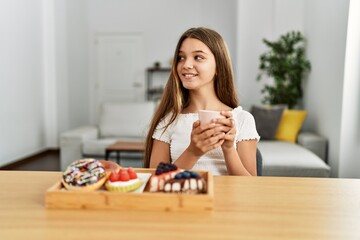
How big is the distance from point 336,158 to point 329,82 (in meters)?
0.87

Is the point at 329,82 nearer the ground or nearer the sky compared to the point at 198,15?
nearer the ground

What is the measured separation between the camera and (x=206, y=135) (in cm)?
104

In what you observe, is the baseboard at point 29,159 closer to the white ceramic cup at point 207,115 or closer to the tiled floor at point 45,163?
the tiled floor at point 45,163

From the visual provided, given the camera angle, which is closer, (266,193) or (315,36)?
(266,193)

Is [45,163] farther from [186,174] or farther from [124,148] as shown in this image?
[186,174]

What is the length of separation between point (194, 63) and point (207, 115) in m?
0.34

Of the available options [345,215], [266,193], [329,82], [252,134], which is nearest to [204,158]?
[252,134]

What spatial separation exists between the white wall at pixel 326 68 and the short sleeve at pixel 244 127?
247cm

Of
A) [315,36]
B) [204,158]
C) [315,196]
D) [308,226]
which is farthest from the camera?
[315,36]

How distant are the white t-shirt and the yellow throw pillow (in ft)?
10.2

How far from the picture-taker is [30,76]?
5.50 meters

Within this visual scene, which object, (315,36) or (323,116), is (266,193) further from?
(315,36)

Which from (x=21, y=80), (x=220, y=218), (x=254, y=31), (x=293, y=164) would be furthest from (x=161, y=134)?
(x=254, y=31)

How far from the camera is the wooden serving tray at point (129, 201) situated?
76cm
